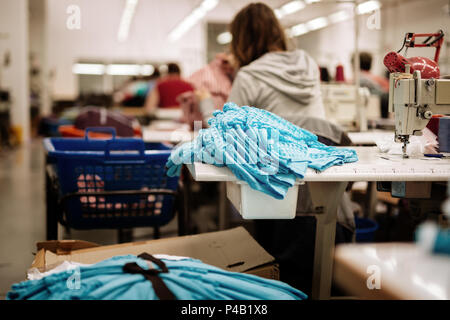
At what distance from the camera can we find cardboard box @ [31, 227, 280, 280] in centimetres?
153

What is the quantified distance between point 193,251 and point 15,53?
8984 millimetres

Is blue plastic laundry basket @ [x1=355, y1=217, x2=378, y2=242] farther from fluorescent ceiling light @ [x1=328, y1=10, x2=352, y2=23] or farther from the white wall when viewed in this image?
the white wall

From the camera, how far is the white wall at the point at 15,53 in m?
9.24

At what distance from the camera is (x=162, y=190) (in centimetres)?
199

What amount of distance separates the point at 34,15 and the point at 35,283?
15.0 meters

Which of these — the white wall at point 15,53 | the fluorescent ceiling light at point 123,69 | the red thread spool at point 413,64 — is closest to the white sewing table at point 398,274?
the red thread spool at point 413,64

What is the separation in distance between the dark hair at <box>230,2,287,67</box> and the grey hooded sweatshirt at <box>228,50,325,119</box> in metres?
0.19

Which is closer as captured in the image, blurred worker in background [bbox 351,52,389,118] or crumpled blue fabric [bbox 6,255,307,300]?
crumpled blue fabric [bbox 6,255,307,300]

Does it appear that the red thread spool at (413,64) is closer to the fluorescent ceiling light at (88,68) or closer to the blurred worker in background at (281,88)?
the blurred worker in background at (281,88)

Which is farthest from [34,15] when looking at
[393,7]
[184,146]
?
[184,146]

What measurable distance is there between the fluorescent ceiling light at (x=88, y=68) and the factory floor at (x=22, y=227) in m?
8.16

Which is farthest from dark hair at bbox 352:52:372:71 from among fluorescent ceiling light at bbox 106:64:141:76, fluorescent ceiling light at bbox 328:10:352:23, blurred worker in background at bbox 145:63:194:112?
fluorescent ceiling light at bbox 106:64:141:76

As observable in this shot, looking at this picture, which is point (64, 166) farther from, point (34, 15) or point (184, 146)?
point (34, 15)

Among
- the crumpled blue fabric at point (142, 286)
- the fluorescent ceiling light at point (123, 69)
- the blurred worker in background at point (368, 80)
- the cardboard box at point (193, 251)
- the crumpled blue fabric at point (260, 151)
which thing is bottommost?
the cardboard box at point (193, 251)
